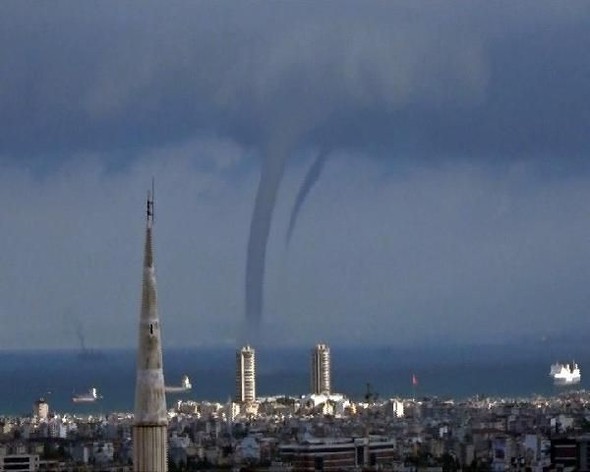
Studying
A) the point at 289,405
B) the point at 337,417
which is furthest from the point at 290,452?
the point at 289,405

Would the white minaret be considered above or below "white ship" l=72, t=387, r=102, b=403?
below

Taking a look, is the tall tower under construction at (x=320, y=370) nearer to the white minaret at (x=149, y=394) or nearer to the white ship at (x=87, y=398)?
the white ship at (x=87, y=398)

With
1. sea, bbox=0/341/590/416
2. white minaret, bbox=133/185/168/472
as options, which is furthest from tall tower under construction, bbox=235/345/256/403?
white minaret, bbox=133/185/168/472

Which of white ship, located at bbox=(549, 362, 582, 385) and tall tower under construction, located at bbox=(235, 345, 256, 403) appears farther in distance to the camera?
white ship, located at bbox=(549, 362, 582, 385)

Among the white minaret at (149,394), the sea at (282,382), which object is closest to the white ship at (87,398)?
the sea at (282,382)

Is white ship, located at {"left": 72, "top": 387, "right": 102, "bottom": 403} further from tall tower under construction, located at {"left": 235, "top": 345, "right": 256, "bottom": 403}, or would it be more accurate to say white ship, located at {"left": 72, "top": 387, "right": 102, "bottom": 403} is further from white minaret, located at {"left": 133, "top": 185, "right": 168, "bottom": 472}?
white minaret, located at {"left": 133, "top": 185, "right": 168, "bottom": 472}

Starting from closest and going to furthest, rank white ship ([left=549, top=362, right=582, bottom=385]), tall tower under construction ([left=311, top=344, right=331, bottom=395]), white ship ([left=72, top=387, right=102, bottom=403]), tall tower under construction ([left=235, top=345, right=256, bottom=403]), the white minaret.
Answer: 1. the white minaret
2. tall tower under construction ([left=235, top=345, right=256, bottom=403])
3. tall tower under construction ([left=311, top=344, right=331, bottom=395])
4. white ship ([left=72, top=387, right=102, bottom=403])
5. white ship ([left=549, top=362, right=582, bottom=385])

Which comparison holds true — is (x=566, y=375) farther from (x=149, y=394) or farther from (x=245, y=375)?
(x=149, y=394)

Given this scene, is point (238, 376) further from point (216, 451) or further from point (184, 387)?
point (216, 451)
